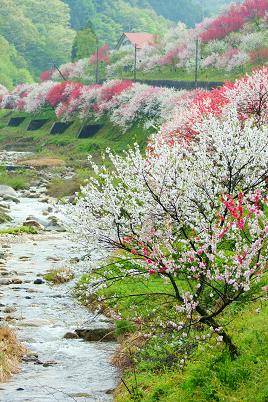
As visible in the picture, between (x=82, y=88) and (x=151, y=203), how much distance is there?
9451 cm

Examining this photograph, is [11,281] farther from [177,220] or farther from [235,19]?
[235,19]

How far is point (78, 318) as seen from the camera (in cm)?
2180

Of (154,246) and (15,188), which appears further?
(15,188)

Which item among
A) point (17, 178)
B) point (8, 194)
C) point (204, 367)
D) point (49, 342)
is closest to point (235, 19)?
point (17, 178)

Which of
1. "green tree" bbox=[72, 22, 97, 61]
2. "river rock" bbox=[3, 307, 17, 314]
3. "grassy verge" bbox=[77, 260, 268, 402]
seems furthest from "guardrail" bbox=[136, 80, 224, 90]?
"grassy verge" bbox=[77, 260, 268, 402]

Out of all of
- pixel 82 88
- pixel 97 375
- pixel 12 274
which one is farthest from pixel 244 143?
pixel 82 88

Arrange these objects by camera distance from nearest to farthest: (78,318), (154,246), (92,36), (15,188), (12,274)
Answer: (154,246) → (78,318) → (12,274) → (15,188) → (92,36)

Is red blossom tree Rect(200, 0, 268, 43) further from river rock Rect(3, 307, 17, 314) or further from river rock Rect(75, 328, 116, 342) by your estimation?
river rock Rect(75, 328, 116, 342)

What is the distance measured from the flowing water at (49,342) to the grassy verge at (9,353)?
23 cm

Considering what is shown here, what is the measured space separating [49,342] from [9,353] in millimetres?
2075

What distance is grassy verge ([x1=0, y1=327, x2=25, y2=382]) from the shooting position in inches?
640

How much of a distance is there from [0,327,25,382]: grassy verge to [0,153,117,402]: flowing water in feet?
0.76

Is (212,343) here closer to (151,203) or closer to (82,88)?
(151,203)

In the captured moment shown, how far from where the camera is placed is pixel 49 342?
19.2 m
